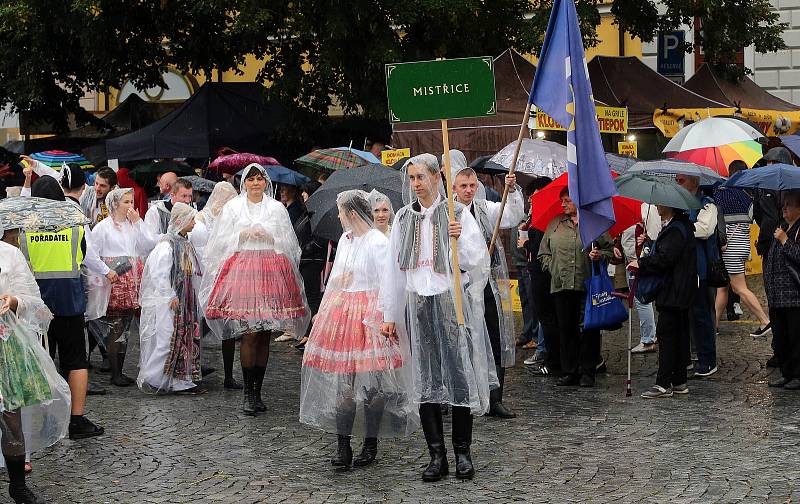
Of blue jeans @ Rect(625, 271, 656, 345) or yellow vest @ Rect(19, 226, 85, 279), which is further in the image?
blue jeans @ Rect(625, 271, 656, 345)

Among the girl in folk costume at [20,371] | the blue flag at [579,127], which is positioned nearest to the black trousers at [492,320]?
the blue flag at [579,127]

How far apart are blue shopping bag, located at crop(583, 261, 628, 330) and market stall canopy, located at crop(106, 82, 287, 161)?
10115 millimetres

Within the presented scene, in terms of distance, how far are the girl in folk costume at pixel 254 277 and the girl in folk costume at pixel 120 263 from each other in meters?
1.62

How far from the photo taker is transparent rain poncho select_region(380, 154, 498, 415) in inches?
297

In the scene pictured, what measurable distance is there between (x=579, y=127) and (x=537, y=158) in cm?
369

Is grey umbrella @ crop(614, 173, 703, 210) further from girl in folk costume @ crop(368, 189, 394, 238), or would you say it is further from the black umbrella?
girl in folk costume @ crop(368, 189, 394, 238)

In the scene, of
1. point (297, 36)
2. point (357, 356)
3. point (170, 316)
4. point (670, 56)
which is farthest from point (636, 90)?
point (357, 356)

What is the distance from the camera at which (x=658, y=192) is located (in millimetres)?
9883

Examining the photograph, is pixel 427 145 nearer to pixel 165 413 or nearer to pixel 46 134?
pixel 165 413

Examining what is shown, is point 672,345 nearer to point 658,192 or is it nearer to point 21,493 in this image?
point 658,192

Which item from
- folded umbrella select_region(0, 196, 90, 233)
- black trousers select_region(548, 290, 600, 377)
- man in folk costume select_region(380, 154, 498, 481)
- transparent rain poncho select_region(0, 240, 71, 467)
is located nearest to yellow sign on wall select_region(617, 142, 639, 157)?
black trousers select_region(548, 290, 600, 377)

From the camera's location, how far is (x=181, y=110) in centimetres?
2098

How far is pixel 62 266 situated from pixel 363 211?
210 cm

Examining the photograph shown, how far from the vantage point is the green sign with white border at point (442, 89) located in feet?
25.6
